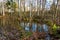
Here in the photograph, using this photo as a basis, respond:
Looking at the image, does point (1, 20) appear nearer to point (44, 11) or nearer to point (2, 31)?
point (2, 31)

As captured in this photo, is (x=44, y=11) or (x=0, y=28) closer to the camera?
(x=0, y=28)

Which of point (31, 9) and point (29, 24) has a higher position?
point (31, 9)

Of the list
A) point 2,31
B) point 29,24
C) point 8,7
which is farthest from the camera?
point 8,7

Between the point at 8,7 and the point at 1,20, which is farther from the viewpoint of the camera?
the point at 8,7

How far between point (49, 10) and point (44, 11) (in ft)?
0.65

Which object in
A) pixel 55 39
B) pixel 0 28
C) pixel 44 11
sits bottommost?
pixel 55 39

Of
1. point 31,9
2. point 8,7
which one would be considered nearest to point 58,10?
point 31,9

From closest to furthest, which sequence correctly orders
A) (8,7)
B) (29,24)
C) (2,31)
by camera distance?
(2,31)
(29,24)
(8,7)

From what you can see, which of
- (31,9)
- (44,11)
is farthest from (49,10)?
(31,9)

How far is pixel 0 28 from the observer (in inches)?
203

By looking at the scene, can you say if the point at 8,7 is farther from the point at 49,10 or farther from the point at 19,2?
the point at 49,10

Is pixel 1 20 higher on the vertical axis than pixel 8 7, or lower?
lower

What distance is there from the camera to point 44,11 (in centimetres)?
660

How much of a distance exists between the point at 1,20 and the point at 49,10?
6.22 ft
